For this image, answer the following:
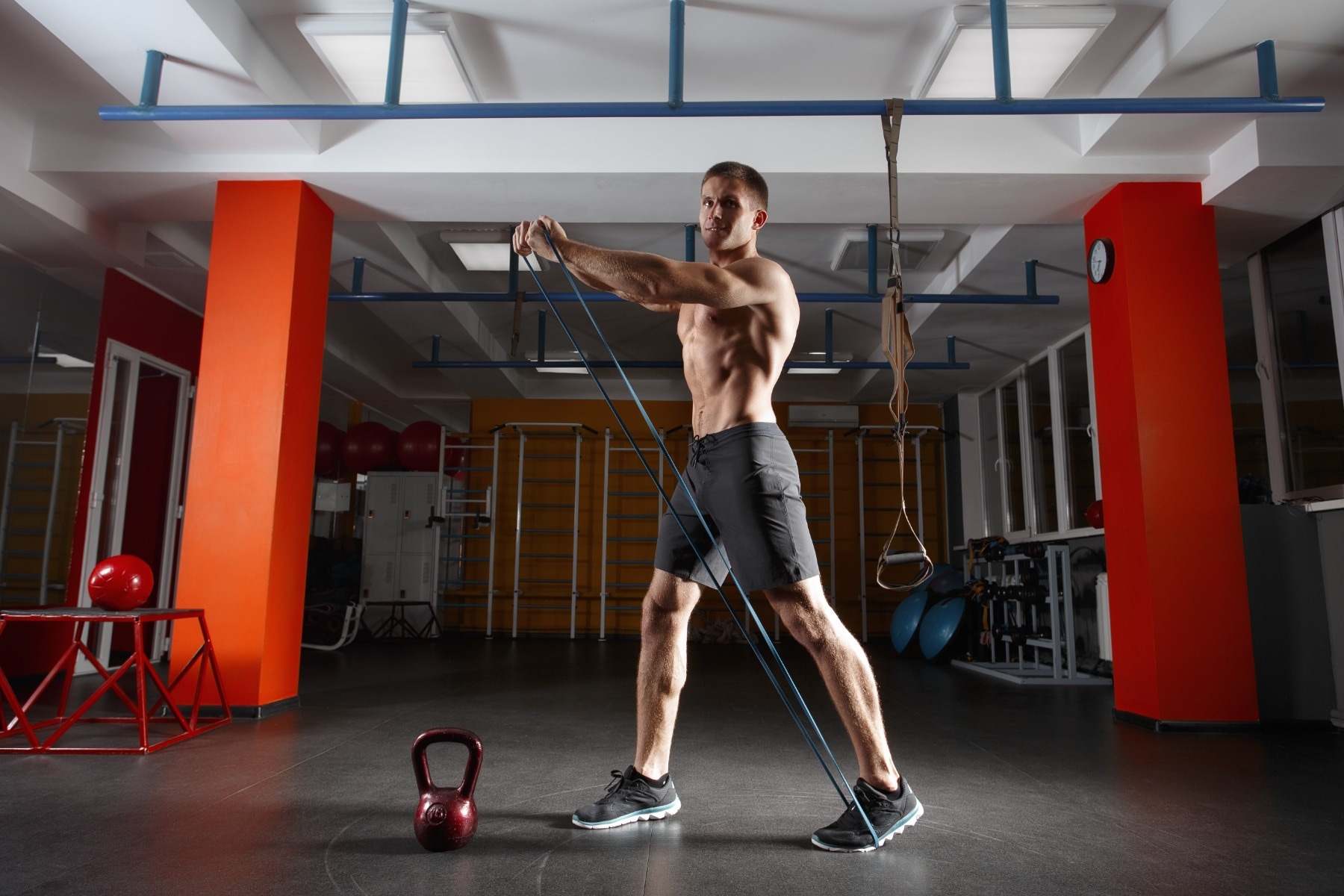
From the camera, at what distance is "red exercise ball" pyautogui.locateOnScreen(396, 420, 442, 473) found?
8578mm

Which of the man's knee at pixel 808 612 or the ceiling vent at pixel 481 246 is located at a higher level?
the ceiling vent at pixel 481 246

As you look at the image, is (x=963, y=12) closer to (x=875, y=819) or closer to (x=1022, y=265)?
(x=1022, y=265)

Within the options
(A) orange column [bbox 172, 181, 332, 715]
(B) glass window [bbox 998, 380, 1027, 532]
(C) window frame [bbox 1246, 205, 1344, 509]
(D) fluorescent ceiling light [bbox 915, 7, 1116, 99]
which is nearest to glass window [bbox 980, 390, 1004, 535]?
(B) glass window [bbox 998, 380, 1027, 532]

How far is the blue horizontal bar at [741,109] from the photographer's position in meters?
3.00

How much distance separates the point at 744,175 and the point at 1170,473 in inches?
108

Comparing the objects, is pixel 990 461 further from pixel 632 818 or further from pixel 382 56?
pixel 632 818

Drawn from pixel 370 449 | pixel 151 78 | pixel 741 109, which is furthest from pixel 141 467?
pixel 741 109

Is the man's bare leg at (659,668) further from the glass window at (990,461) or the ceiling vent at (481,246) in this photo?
the glass window at (990,461)

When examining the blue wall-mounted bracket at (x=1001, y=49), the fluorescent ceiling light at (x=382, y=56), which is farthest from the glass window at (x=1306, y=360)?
the fluorescent ceiling light at (x=382, y=56)

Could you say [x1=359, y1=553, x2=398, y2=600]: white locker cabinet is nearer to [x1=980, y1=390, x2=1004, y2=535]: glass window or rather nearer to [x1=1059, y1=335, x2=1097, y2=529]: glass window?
[x1=980, y1=390, x2=1004, y2=535]: glass window

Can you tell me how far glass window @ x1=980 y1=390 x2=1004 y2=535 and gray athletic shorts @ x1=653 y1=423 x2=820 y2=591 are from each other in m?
6.90

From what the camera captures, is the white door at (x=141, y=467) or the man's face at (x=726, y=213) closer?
the man's face at (x=726, y=213)

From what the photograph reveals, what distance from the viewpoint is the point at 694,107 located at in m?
3.10

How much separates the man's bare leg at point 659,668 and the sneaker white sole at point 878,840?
0.43m
